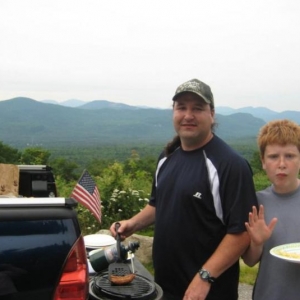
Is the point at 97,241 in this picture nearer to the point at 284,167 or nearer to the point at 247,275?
the point at 284,167

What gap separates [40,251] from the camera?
2064 mm

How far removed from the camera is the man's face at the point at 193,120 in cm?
311

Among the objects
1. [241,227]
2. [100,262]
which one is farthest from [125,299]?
[241,227]

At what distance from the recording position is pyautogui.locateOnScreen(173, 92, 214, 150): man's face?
311cm

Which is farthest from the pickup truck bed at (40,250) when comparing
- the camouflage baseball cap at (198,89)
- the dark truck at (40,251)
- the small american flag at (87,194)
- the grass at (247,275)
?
the grass at (247,275)

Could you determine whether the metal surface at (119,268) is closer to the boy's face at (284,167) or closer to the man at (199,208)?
the man at (199,208)

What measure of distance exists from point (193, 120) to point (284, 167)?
0.64 meters

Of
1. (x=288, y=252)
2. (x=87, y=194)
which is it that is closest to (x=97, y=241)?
(x=288, y=252)

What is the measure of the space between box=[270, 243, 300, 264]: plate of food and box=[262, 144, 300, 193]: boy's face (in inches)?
12.8

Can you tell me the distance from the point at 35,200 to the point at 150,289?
1.06m

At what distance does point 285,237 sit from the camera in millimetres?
2752

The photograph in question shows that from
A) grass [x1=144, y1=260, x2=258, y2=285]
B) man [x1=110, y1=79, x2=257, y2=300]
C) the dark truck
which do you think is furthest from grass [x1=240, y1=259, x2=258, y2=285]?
the dark truck

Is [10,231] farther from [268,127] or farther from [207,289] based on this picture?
[268,127]

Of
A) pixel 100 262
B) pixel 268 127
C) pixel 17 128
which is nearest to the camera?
pixel 268 127
